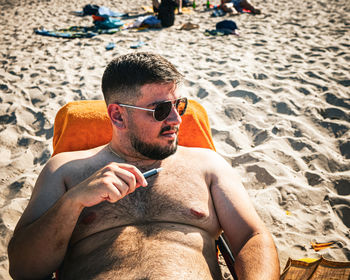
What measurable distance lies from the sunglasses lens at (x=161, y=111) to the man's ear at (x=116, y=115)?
271 mm

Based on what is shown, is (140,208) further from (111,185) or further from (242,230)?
(242,230)

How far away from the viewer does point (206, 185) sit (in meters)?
1.62

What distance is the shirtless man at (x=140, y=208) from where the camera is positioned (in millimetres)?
1239

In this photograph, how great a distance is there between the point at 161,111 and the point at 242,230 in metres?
0.89

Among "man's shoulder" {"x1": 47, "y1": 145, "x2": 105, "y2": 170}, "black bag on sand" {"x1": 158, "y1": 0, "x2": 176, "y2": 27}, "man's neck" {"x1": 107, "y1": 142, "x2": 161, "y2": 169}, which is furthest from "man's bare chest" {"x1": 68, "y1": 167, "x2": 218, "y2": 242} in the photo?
"black bag on sand" {"x1": 158, "y1": 0, "x2": 176, "y2": 27}

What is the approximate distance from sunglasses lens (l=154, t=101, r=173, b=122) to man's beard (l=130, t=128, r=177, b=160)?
3.4 inches

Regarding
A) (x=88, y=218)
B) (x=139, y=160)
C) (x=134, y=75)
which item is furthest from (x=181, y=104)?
(x=88, y=218)

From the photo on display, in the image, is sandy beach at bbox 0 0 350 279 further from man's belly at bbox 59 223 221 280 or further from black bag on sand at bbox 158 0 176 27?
man's belly at bbox 59 223 221 280

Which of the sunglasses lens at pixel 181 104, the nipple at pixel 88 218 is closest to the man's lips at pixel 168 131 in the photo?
the sunglasses lens at pixel 181 104

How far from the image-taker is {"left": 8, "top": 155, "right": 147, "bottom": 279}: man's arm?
3.80 feet

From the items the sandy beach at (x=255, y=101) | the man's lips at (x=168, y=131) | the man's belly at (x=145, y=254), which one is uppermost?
the man's lips at (x=168, y=131)

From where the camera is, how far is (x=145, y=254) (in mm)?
1266

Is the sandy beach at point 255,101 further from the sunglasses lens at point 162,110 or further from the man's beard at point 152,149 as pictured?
the sunglasses lens at point 162,110

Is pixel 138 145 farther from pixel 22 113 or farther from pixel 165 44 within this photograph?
pixel 165 44
